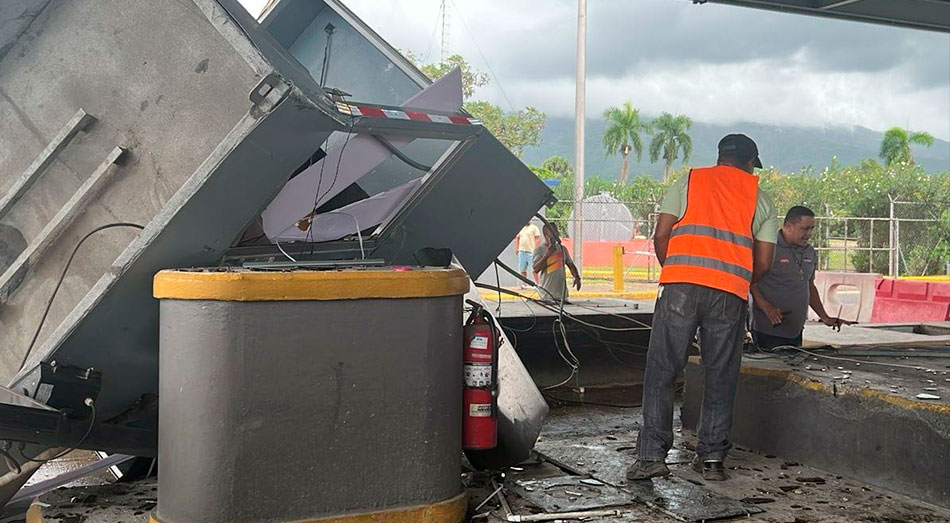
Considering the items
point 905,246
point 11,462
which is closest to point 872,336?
point 11,462

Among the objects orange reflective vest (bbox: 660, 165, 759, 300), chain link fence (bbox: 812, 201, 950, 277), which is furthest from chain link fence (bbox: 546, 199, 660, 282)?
orange reflective vest (bbox: 660, 165, 759, 300)

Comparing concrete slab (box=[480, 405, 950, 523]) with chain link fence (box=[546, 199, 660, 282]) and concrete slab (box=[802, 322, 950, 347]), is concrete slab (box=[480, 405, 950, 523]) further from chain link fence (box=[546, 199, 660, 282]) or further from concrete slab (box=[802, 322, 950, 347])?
chain link fence (box=[546, 199, 660, 282])

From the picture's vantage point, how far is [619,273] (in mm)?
18250

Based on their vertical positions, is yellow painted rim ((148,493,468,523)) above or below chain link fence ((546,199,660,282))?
below

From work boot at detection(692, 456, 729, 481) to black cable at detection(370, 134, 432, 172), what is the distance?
2.12 meters

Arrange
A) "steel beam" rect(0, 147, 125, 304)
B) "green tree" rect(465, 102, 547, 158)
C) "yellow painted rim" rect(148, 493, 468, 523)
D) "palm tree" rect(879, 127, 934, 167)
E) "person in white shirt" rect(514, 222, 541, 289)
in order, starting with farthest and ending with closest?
"palm tree" rect(879, 127, 934, 167)
"green tree" rect(465, 102, 547, 158)
"person in white shirt" rect(514, 222, 541, 289)
"steel beam" rect(0, 147, 125, 304)
"yellow painted rim" rect(148, 493, 468, 523)

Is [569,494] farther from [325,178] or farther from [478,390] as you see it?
[325,178]

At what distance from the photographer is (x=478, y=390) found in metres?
3.68

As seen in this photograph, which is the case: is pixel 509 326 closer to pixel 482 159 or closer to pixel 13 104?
pixel 482 159

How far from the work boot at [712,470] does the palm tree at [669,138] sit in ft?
267

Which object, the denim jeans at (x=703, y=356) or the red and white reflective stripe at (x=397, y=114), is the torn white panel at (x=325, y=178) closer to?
the red and white reflective stripe at (x=397, y=114)

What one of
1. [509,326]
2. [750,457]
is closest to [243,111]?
[750,457]

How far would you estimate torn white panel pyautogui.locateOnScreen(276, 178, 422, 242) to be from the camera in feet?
14.5

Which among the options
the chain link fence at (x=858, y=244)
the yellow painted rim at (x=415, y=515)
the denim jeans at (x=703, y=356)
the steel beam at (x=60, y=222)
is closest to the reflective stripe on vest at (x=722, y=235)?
the denim jeans at (x=703, y=356)
